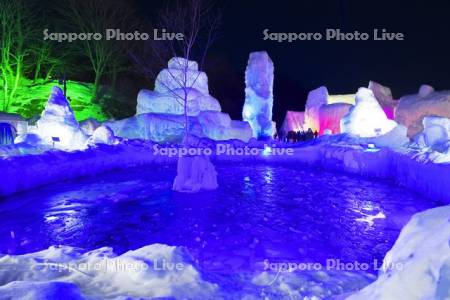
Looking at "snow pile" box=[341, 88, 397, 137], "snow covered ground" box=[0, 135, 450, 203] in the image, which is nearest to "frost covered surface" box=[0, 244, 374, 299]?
"snow covered ground" box=[0, 135, 450, 203]

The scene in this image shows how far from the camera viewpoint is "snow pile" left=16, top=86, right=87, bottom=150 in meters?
12.5

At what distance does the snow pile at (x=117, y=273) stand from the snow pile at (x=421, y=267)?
→ 159 centimetres

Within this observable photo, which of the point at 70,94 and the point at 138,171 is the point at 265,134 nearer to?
the point at 138,171

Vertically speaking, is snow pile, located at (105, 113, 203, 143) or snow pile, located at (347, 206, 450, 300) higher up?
snow pile, located at (105, 113, 203, 143)

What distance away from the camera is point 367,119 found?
709 inches

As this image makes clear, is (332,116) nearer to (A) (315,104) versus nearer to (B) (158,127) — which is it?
(A) (315,104)

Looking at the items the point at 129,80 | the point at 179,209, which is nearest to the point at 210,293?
the point at 179,209

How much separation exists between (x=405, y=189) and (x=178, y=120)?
11.6 meters

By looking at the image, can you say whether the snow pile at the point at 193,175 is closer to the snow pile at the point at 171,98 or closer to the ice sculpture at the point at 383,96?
the snow pile at the point at 171,98

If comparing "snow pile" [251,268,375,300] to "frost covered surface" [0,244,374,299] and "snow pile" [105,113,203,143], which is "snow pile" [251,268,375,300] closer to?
"frost covered surface" [0,244,374,299]

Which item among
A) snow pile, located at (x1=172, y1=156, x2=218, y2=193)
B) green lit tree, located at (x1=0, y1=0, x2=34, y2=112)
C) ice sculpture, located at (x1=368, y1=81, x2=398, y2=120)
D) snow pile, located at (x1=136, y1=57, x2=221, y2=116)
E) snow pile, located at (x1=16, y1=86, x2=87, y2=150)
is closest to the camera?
snow pile, located at (x1=172, y1=156, x2=218, y2=193)

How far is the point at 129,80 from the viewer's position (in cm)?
3130

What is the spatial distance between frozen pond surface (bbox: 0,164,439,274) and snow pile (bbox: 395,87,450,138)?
11.0 m

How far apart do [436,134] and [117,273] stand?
1064 cm
